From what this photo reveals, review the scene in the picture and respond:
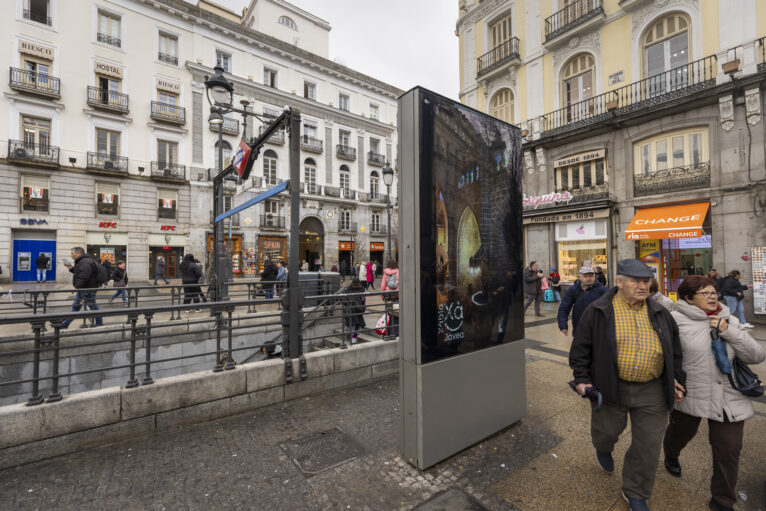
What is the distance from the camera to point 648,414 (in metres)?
2.46

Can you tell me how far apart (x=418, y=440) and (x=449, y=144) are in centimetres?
260

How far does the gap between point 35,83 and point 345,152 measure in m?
21.6

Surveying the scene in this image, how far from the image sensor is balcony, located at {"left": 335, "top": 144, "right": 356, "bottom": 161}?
33.6 m

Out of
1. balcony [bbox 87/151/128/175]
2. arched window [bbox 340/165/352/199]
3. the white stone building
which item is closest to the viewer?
the white stone building

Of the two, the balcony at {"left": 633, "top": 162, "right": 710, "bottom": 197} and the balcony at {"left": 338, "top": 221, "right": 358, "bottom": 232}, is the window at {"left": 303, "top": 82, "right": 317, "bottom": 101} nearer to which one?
the balcony at {"left": 338, "top": 221, "right": 358, "bottom": 232}

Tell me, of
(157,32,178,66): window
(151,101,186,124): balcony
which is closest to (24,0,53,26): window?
(157,32,178,66): window

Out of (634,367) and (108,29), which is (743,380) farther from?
(108,29)

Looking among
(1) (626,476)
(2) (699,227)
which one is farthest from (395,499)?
(2) (699,227)

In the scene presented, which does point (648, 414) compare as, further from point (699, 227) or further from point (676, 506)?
point (699, 227)

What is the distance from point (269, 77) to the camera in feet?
101

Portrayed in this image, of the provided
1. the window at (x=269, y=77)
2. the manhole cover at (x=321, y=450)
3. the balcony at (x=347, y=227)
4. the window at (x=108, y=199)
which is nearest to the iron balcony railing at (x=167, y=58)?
the window at (x=269, y=77)

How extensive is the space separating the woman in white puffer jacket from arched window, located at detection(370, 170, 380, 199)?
34263 mm

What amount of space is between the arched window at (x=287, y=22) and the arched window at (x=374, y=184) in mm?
15910

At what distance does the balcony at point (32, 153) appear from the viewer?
20.3 m
